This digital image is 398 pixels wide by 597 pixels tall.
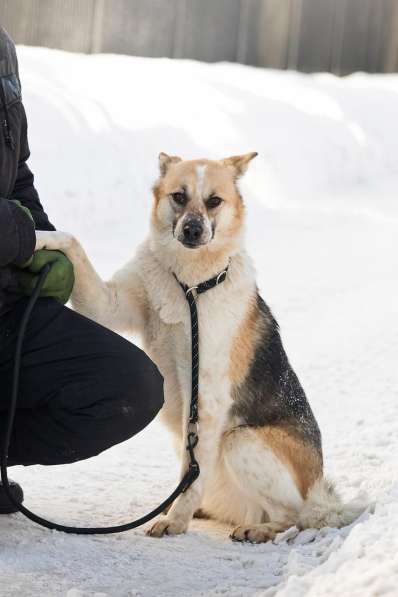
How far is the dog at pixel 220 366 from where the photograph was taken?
143 inches

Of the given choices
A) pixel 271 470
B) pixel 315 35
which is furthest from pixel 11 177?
pixel 315 35

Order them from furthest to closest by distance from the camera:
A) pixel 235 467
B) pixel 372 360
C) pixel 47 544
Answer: pixel 372 360
pixel 235 467
pixel 47 544

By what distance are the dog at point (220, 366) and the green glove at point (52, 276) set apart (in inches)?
4.1

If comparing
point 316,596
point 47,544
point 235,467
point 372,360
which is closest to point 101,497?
point 235,467

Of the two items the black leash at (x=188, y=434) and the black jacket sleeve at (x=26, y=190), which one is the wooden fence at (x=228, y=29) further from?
the black leash at (x=188, y=434)

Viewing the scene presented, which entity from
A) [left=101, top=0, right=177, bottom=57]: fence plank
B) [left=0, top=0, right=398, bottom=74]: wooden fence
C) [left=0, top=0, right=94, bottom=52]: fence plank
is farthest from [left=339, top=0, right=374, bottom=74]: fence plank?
[left=0, top=0, right=94, bottom=52]: fence plank

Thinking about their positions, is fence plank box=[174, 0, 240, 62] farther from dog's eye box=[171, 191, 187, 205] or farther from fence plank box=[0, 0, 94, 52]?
dog's eye box=[171, 191, 187, 205]

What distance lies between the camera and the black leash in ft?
10.1

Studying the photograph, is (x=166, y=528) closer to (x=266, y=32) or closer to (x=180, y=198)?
(x=180, y=198)

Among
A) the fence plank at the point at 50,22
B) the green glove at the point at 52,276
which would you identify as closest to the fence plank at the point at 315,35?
the fence plank at the point at 50,22

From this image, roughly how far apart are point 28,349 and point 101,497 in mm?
1004

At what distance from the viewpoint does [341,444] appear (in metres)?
4.69

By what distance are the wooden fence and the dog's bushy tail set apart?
7.49 meters

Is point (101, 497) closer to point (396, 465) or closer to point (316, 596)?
point (396, 465)
